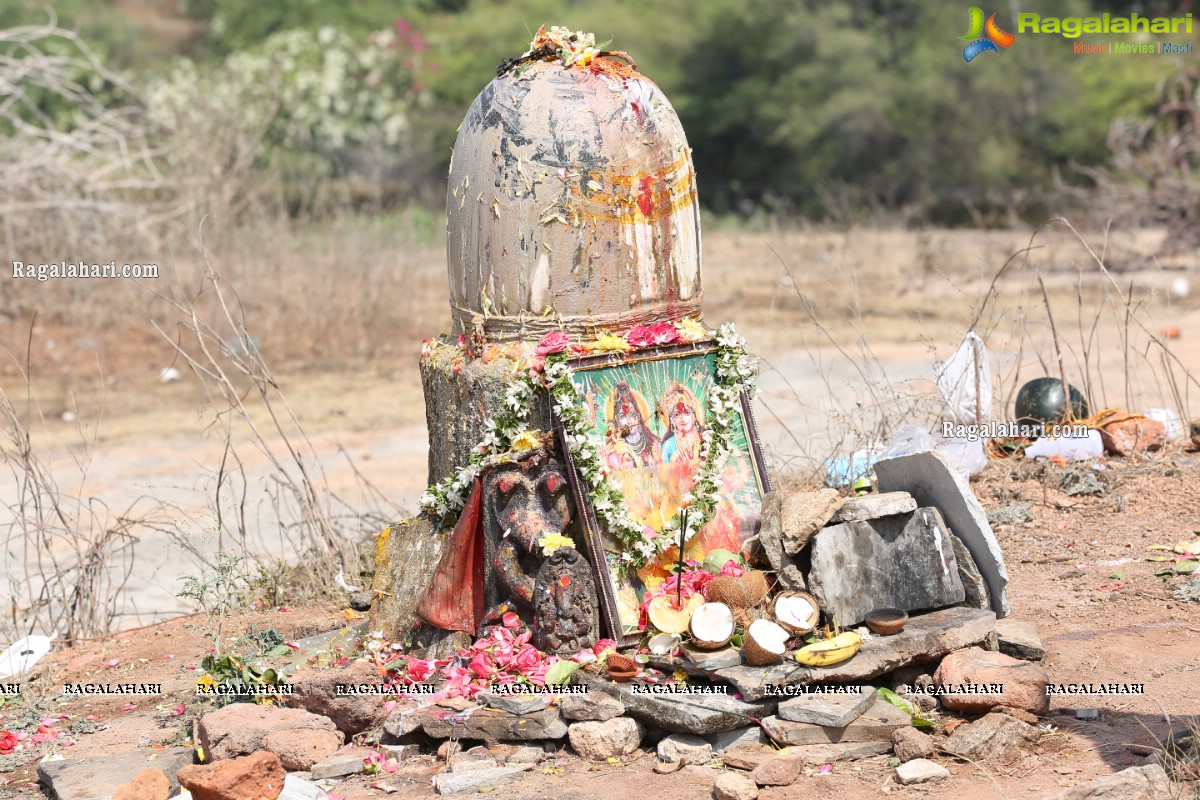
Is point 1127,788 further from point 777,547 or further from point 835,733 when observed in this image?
point 777,547

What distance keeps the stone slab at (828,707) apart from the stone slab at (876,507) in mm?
655

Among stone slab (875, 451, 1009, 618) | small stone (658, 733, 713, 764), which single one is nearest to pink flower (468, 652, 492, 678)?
small stone (658, 733, 713, 764)

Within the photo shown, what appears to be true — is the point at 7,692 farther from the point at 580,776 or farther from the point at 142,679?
the point at 580,776

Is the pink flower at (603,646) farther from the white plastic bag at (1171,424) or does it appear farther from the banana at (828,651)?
the white plastic bag at (1171,424)

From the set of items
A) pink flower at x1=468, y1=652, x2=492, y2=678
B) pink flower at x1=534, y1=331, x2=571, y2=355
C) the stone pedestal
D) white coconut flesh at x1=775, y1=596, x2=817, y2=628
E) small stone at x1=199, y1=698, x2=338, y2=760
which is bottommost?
small stone at x1=199, y1=698, x2=338, y2=760

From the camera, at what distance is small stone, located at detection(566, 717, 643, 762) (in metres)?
3.99

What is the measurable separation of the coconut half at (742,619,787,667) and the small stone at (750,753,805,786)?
370 mm

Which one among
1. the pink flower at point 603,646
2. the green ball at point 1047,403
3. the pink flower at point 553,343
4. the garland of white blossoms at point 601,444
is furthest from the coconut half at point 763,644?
the green ball at point 1047,403

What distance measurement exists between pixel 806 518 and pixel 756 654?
61cm

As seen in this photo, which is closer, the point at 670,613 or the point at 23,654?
the point at 670,613

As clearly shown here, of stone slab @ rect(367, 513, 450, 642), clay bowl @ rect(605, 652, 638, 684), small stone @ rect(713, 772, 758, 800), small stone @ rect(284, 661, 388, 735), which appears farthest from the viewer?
stone slab @ rect(367, 513, 450, 642)

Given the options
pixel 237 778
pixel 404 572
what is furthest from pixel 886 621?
pixel 237 778

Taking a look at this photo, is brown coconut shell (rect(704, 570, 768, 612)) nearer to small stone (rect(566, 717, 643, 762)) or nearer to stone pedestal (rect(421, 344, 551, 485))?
small stone (rect(566, 717, 643, 762))

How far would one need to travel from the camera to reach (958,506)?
4496 mm
